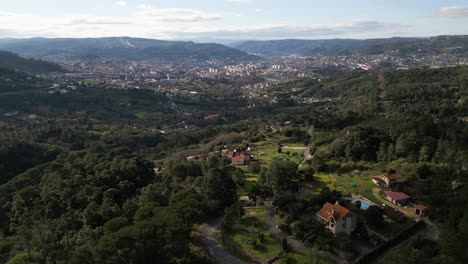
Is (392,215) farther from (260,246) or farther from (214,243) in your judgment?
(214,243)

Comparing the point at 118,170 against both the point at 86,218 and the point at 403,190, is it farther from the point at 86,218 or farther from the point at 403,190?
the point at 403,190

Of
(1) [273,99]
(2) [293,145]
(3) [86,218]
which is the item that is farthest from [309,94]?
(3) [86,218]

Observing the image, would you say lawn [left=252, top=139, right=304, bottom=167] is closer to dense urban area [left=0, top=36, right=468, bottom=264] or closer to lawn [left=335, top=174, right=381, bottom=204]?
dense urban area [left=0, top=36, right=468, bottom=264]

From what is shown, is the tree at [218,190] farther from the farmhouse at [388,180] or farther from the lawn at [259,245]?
the farmhouse at [388,180]

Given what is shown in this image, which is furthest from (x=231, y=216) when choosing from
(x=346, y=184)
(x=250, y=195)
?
(x=346, y=184)

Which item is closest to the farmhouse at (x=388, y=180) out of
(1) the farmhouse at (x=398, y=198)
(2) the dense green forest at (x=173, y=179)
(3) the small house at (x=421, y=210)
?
(2) the dense green forest at (x=173, y=179)

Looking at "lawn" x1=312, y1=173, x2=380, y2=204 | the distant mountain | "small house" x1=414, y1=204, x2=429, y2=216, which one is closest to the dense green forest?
"small house" x1=414, y1=204, x2=429, y2=216

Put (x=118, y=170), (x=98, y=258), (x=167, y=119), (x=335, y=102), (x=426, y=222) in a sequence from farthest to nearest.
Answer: (x=335, y=102)
(x=167, y=119)
(x=118, y=170)
(x=426, y=222)
(x=98, y=258)
